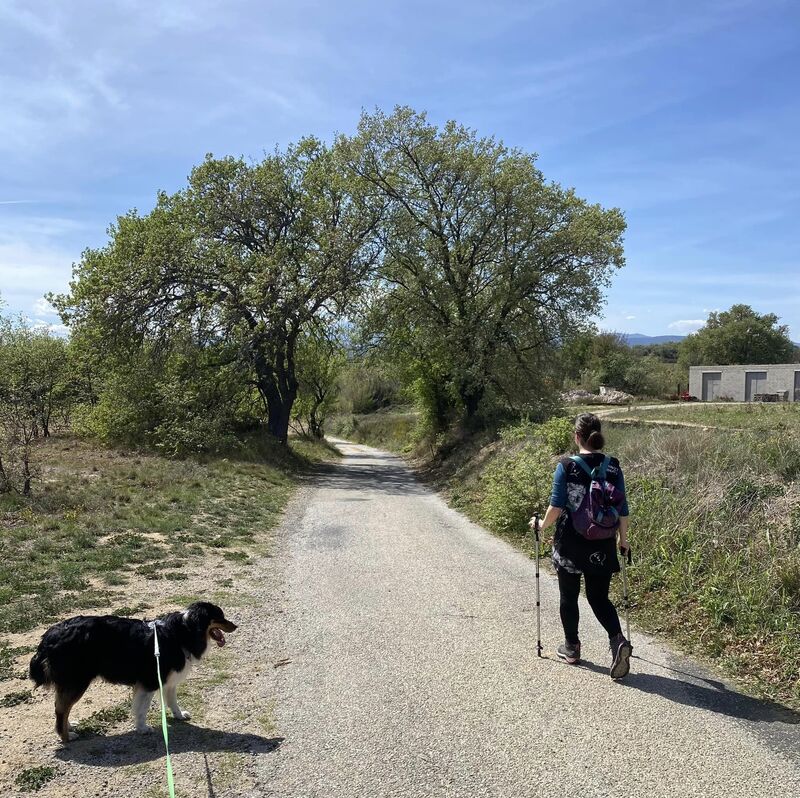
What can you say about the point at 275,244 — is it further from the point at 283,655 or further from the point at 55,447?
the point at 283,655

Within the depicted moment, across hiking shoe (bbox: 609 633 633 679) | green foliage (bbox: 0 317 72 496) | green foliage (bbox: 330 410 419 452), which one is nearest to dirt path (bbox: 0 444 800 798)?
hiking shoe (bbox: 609 633 633 679)

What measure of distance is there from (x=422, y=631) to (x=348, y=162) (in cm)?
2312

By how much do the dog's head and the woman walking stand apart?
2.61m

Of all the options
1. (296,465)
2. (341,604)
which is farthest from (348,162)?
(341,604)

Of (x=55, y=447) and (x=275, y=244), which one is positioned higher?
(x=275, y=244)

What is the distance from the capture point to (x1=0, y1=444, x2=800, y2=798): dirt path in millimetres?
3756

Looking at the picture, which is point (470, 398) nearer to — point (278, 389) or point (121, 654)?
point (278, 389)

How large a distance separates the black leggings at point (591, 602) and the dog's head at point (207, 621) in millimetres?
2724

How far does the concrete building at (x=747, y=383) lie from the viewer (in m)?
42.3

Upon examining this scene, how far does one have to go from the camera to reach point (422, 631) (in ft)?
21.0

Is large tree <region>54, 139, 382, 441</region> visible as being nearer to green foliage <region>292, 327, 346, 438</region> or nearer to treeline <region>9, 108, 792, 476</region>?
treeline <region>9, 108, 792, 476</region>

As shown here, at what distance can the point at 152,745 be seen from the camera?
13.8 feet

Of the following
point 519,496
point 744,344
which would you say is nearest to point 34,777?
point 519,496

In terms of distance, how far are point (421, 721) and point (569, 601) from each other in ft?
5.45
